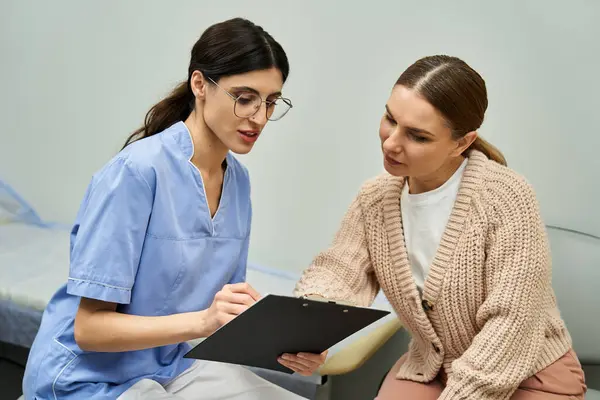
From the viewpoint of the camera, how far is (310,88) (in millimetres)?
2287

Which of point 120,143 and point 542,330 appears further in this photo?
point 120,143

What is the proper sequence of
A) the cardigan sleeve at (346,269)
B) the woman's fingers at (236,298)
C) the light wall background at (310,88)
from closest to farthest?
the woman's fingers at (236,298) < the cardigan sleeve at (346,269) < the light wall background at (310,88)

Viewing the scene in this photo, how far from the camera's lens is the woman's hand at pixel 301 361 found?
58.8 inches

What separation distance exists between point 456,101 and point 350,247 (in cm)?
42

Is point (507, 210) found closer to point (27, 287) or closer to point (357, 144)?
point (357, 144)

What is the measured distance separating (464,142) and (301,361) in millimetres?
571

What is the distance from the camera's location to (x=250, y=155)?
2.43 m

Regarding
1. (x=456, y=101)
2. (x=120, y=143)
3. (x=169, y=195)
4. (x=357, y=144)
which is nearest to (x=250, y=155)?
(x=357, y=144)

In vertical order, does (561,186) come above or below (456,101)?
below

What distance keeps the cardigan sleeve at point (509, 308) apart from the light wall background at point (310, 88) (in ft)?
2.25

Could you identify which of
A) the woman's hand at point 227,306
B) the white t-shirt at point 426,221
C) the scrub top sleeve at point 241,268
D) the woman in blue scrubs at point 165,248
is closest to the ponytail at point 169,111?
the woman in blue scrubs at point 165,248

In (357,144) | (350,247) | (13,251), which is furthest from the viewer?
(13,251)

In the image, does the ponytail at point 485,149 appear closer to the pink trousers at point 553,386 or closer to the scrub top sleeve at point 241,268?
the pink trousers at point 553,386

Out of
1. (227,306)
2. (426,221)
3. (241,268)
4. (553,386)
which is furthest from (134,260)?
(553,386)
